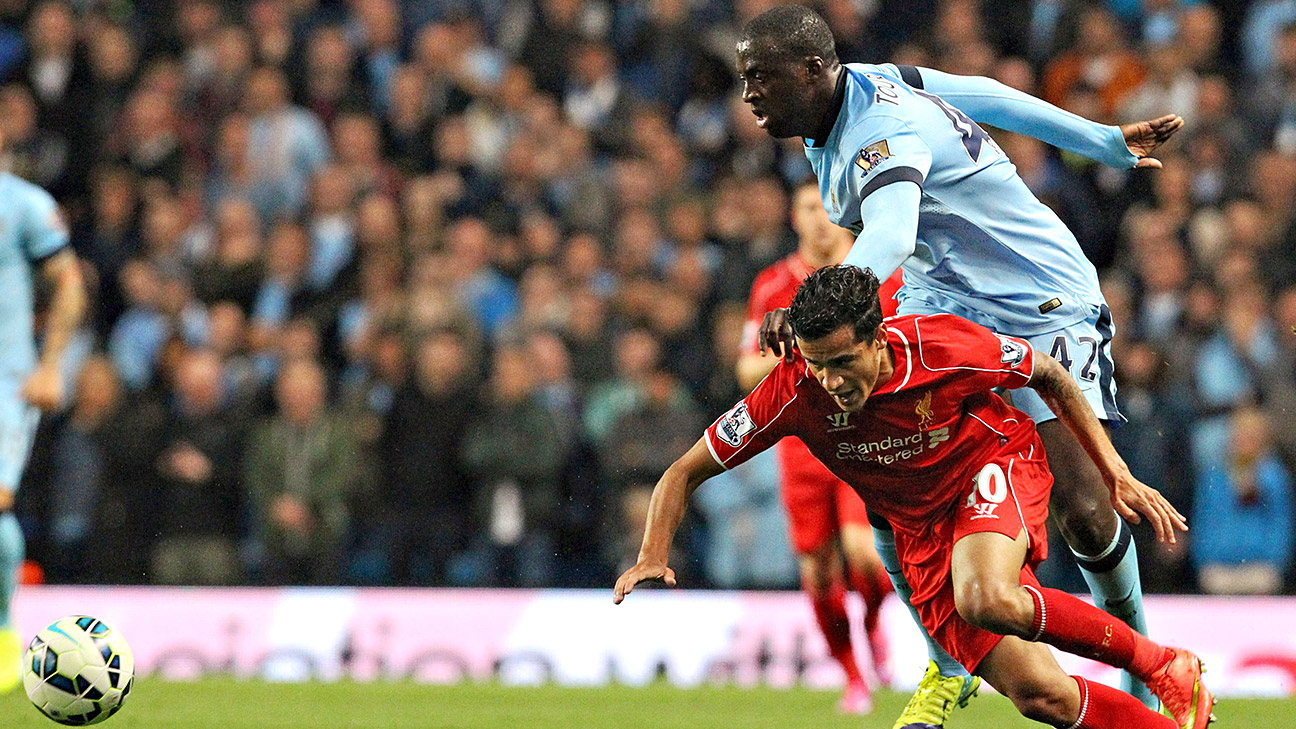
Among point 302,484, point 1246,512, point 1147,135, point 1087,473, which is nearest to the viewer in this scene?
point 1087,473

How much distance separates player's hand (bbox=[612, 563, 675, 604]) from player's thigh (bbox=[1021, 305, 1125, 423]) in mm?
1443

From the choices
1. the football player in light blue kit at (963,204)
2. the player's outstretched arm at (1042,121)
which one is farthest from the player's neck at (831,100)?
the player's outstretched arm at (1042,121)

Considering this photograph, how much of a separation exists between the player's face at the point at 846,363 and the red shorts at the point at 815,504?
2.93 meters

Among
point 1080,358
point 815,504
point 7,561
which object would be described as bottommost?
point 7,561

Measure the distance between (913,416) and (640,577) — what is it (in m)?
0.90

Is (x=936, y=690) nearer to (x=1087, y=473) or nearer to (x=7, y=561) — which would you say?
(x=1087, y=473)

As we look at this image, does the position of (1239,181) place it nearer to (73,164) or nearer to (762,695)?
(762,695)

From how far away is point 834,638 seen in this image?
7.68 m

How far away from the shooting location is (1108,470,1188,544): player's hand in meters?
4.69

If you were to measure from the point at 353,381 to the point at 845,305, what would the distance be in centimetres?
681

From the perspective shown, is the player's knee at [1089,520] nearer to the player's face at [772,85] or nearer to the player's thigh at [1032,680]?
the player's thigh at [1032,680]

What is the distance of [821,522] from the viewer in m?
7.74

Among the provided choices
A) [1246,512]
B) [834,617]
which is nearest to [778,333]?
[834,617]

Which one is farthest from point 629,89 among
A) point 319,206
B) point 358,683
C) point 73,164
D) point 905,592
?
point 905,592
